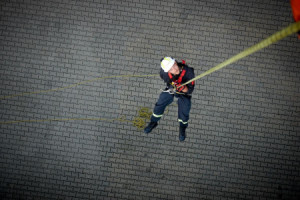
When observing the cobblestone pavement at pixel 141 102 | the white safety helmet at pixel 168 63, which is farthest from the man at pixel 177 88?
the cobblestone pavement at pixel 141 102

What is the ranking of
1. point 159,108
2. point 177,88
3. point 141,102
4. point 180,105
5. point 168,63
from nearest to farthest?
point 168,63 < point 177,88 < point 180,105 < point 159,108 < point 141,102

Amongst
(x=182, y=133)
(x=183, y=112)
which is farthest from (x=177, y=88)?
(x=182, y=133)

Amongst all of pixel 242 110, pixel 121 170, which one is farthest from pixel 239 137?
pixel 121 170

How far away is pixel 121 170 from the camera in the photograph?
6.38 m

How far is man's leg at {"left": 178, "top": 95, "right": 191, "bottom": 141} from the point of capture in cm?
550

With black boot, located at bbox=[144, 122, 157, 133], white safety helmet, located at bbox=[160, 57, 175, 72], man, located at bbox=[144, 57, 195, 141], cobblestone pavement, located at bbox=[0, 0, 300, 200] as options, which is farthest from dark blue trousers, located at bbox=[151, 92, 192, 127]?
white safety helmet, located at bbox=[160, 57, 175, 72]

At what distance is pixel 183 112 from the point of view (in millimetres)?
5660

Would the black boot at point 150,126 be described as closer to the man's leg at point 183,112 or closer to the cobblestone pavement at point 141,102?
the cobblestone pavement at point 141,102

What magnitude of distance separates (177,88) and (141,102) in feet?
5.27

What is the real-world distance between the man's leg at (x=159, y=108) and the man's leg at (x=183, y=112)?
1.00 feet

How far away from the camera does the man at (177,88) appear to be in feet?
15.8

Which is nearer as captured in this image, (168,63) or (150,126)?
(168,63)

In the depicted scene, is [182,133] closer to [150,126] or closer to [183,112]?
[183,112]

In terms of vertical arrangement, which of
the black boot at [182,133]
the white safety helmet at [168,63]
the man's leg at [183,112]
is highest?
the white safety helmet at [168,63]
